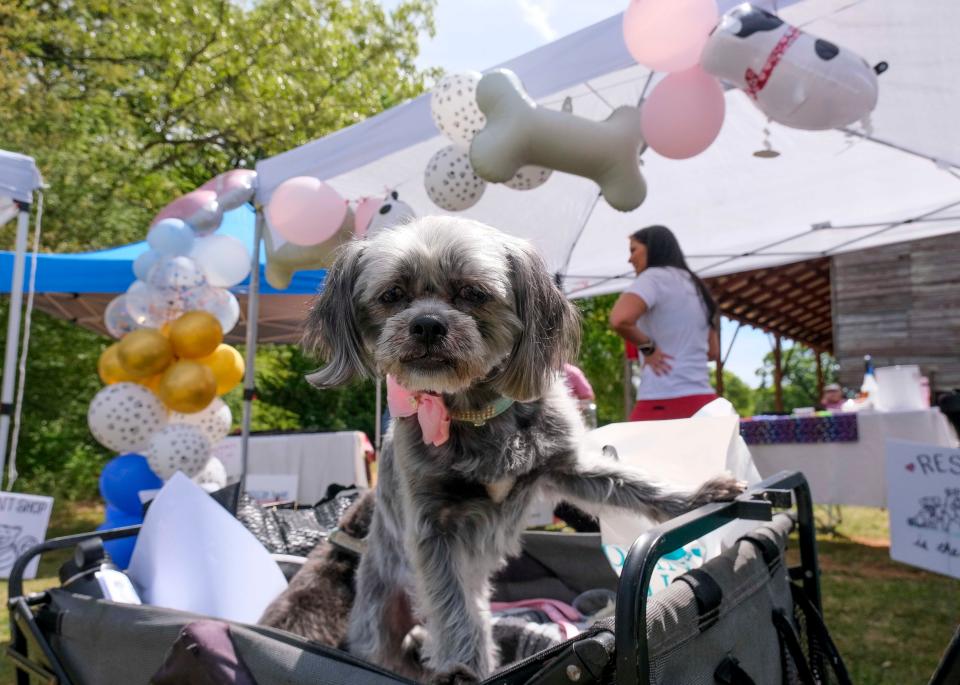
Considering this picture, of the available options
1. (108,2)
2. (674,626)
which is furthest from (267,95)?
(674,626)

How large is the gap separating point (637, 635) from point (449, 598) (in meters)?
0.71

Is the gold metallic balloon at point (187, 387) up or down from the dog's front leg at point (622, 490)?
up

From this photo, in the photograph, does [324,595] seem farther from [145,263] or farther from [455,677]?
[145,263]

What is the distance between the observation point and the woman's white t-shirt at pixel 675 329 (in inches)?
131

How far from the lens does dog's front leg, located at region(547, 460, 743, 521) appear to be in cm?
159

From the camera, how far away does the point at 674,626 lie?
1.08 meters

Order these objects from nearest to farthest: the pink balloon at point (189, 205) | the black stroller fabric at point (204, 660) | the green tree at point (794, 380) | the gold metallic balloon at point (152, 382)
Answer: the black stroller fabric at point (204, 660), the gold metallic balloon at point (152, 382), the pink balloon at point (189, 205), the green tree at point (794, 380)

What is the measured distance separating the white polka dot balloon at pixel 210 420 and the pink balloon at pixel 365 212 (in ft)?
5.51

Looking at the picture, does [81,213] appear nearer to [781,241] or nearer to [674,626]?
[781,241]

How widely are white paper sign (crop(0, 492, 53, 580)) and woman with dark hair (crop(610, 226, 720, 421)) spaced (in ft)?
9.57

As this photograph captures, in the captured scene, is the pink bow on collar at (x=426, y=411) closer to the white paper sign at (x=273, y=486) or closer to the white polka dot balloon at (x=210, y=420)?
the white polka dot balloon at (x=210, y=420)

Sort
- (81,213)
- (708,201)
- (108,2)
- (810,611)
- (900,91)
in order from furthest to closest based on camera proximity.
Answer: (108,2)
(81,213)
(708,201)
(900,91)
(810,611)

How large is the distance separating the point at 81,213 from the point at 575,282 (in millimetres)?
8159

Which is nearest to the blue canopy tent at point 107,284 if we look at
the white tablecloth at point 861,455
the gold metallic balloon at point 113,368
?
the gold metallic balloon at point 113,368
